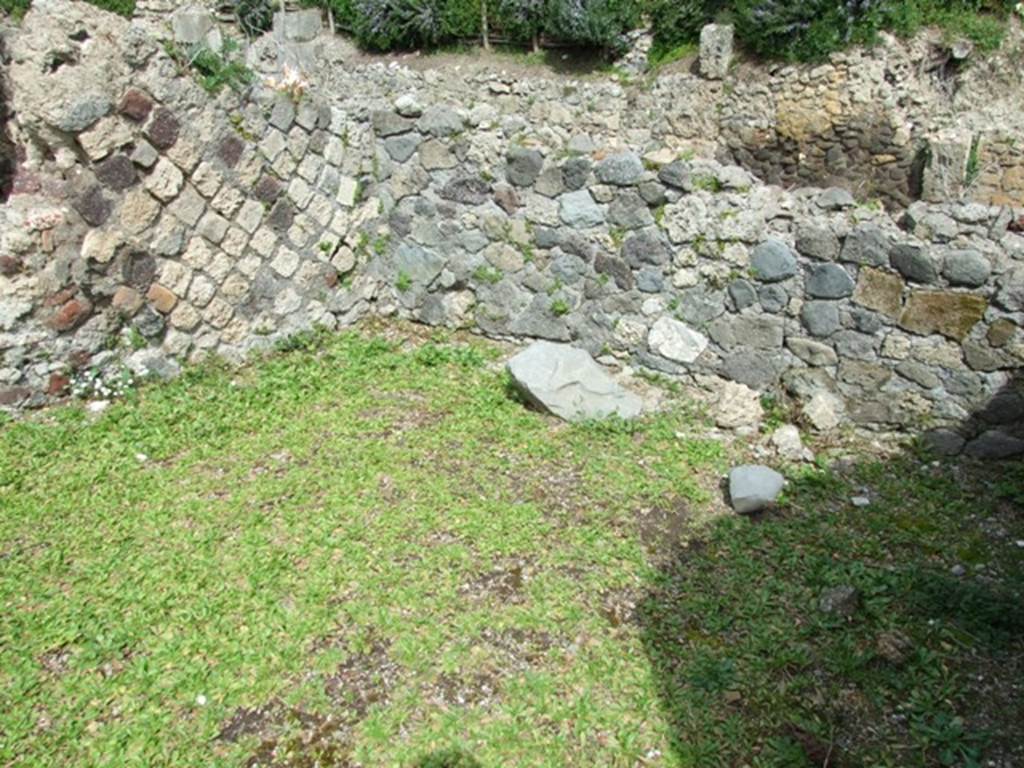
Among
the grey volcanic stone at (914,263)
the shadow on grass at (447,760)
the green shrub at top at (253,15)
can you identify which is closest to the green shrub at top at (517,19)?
the green shrub at top at (253,15)

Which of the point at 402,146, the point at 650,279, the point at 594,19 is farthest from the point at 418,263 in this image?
the point at 594,19

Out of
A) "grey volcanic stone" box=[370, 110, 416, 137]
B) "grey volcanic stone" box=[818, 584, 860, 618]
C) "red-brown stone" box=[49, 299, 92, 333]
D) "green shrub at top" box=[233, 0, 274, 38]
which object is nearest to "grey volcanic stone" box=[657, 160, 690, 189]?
"grey volcanic stone" box=[370, 110, 416, 137]

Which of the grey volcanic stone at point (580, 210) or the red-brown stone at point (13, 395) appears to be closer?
the red-brown stone at point (13, 395)

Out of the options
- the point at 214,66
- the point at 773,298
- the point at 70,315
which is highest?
the point at 214,66

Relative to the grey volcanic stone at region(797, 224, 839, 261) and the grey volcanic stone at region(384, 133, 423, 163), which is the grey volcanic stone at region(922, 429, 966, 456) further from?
the grey volcanic stone at region(384, 133, 423, 163)

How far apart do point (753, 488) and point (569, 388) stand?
4.31 feet

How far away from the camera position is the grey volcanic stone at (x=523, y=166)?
16.7 feet

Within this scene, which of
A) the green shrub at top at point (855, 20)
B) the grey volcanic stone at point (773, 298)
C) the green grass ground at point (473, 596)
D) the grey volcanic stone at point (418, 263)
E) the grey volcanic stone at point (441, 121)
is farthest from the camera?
the green shrub at top at point (855, 20)

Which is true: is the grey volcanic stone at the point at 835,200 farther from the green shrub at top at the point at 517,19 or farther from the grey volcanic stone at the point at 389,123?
the green shrub at top at the point at 517,19

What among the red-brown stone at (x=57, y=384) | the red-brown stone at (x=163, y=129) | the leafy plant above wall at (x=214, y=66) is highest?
the leafy plant above wall at (x=214, y=66)

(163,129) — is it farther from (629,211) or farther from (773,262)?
(773,262)

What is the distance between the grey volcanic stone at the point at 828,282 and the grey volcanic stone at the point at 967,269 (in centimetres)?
50

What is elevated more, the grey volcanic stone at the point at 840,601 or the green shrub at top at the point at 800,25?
the green shrub at top at the point at 800,25

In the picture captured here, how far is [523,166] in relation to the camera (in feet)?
16.9
